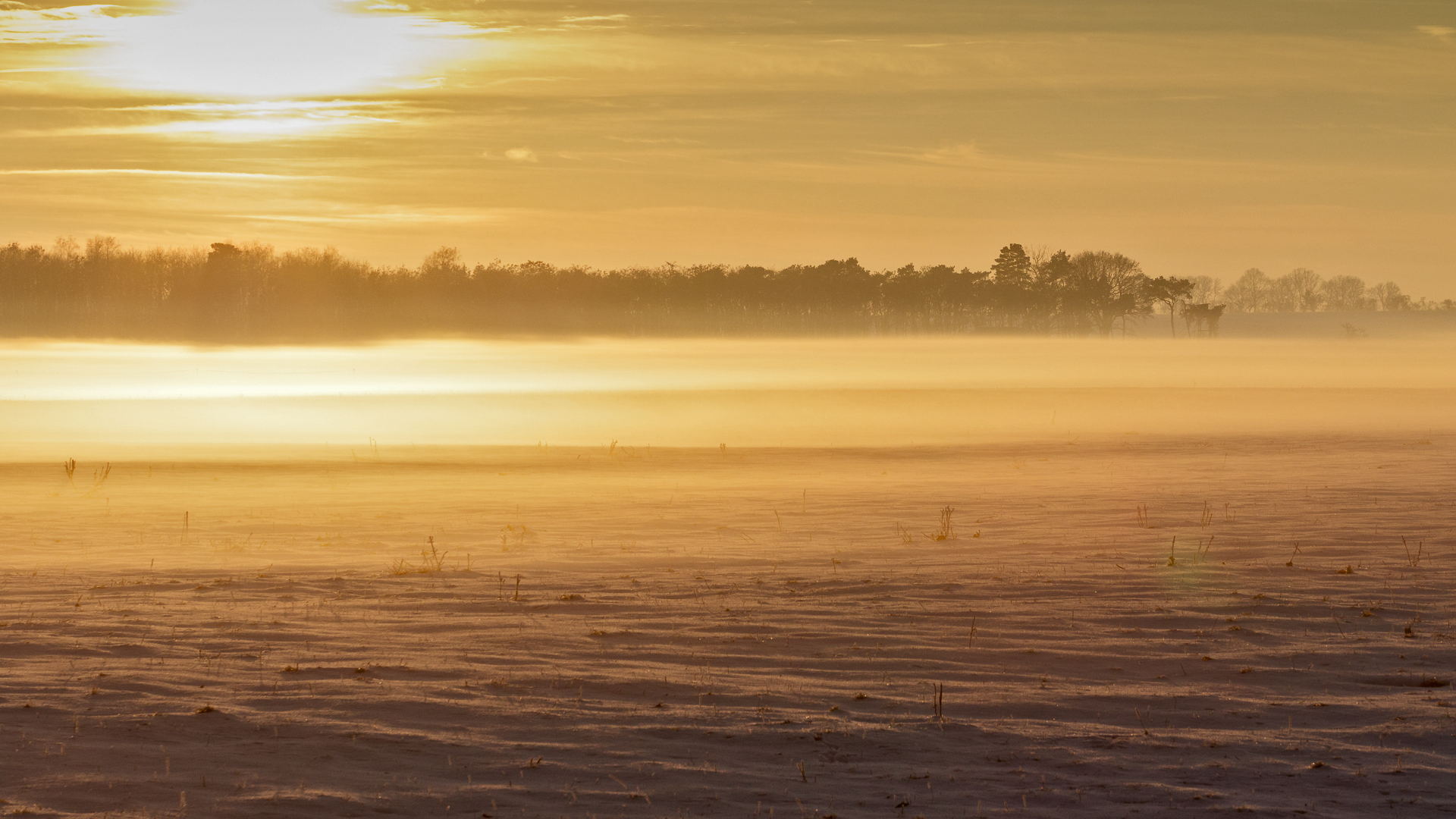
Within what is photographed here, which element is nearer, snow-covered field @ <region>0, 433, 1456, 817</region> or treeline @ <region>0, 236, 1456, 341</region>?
snow-covered field @ <region>0, 433, 1456, 817</region>

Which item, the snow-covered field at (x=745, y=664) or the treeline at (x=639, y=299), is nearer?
the snow-covered field at (x=745, y=664)

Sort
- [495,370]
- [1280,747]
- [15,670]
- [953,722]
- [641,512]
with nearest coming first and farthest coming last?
[1280,747] → [953,722] → [15,670] → [641,512] → [495,370]

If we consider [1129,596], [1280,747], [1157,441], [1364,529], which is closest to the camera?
[1280,747]

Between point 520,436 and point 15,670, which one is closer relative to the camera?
point 15,670

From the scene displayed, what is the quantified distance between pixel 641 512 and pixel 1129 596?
1103cm

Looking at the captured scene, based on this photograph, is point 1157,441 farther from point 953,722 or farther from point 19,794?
point 19,794

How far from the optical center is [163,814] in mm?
6625

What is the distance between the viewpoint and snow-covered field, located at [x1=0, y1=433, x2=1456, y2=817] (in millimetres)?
7059

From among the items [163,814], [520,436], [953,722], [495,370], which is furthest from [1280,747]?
[495,370]

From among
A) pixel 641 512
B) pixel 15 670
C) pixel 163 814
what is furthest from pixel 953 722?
pixel 641 512

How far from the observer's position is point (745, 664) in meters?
9.87

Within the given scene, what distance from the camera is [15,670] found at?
31.2 ft

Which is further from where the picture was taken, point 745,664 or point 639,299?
point 639,299

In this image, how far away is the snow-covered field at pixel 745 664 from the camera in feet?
23.2
